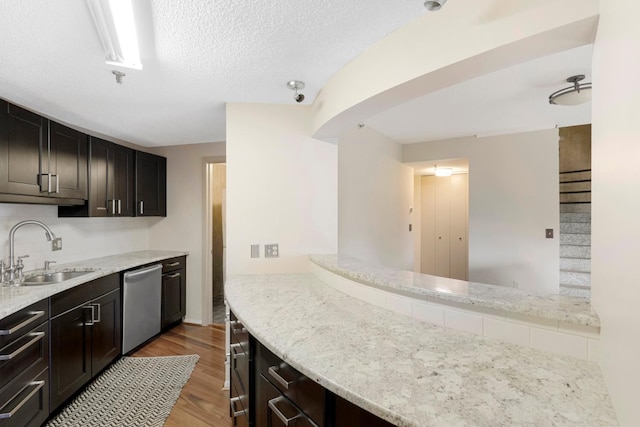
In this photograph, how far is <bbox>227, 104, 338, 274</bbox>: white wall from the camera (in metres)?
2.48

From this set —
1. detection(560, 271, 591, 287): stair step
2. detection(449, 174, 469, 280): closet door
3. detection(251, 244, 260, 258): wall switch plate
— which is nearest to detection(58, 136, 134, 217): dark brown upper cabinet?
detection(251, 244, 260, 258): wall switch plate

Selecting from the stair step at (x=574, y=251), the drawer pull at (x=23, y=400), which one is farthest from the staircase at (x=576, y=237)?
the drawer pull at (x=23, y=400)

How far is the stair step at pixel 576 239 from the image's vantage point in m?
3.99

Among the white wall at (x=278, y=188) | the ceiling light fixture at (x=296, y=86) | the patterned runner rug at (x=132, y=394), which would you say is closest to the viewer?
the ceiling light fixture at (x=296, y=86)

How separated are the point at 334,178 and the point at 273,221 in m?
0.60

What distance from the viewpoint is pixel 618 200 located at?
753 mm

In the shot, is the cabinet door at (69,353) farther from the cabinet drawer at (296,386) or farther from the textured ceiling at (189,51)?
the cabinet drawer at (296,386)

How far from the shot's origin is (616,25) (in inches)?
30.3

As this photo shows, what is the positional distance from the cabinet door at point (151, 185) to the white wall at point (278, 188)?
184 cm

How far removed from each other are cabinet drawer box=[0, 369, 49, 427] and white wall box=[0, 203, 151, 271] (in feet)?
3.72

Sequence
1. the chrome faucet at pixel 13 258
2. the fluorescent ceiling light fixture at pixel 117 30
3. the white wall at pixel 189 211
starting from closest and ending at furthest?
the fluorescent ceiling light fixture at pixel 117 30, the chrome faucet at pixel 13 258, the white wall at pixel 189 211

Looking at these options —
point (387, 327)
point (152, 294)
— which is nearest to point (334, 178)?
point (387, 327)

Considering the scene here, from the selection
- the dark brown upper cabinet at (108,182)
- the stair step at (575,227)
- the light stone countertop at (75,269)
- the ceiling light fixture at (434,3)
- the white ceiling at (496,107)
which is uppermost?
the white ceiling at (496,107)

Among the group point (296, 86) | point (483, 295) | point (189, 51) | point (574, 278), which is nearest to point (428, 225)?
point (574, 278)
